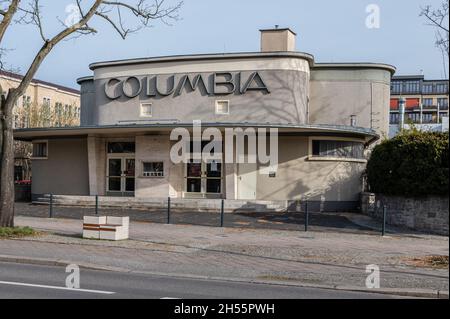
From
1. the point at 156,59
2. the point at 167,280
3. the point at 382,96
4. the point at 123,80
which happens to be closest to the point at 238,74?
the point at 156,59

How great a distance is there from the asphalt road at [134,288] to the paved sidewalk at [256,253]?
738mm

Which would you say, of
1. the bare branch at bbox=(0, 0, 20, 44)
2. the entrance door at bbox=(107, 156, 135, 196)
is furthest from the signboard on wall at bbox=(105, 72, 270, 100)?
the bare branch at bbox=(0, 0, 20, 44)

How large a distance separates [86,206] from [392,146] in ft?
45.5

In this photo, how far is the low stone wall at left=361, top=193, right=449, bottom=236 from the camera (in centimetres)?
1884

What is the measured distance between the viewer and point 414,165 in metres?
19.3

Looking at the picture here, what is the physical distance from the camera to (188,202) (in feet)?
85.1

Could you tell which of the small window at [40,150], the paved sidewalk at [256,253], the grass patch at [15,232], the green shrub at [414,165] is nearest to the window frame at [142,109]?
the small window at [40,150]

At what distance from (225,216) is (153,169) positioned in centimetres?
594

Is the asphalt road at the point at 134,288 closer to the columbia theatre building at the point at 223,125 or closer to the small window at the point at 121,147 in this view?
the columbia theatre building at the point at 223,125

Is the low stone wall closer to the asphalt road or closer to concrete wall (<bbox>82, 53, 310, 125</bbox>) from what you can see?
concrete wall (<bbox>82, 53, 310, 125</bbox>)

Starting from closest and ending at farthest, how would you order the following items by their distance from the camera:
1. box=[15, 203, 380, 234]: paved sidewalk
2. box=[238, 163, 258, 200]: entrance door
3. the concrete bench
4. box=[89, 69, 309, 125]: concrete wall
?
the concrete bench → box=[15, 203, 380, 234]: paved sidewalk → box=[238, 163, 258, 200]: entrance door → box=[89, 69, 309, 125]: concrete wall

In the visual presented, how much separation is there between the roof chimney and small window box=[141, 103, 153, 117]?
687cm

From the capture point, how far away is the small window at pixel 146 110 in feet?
99.5

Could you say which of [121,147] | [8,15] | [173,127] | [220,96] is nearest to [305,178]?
[220,96]
